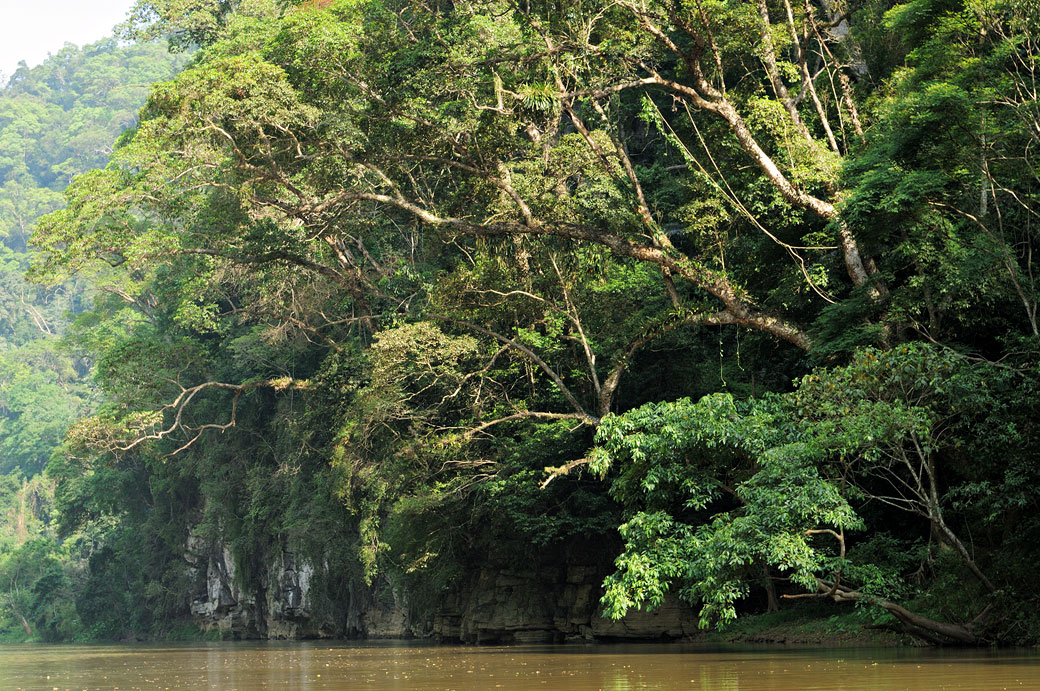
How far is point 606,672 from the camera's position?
11.4 m

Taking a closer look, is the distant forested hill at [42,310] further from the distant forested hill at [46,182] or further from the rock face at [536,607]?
the rock face at [536,607]

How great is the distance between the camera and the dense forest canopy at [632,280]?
13.0m

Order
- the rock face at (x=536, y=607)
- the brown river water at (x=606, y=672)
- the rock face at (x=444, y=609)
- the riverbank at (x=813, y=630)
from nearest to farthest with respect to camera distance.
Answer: the brown river water at (x=606, y=672)
the riverbank at (x=813, y=630)
the rock face at (x=444, y=609)
the rock face at (x=536, y=607)

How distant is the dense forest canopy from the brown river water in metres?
1.03

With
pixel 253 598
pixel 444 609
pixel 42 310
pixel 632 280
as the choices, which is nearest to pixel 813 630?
pixel 632 280

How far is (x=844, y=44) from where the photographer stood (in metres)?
19.9

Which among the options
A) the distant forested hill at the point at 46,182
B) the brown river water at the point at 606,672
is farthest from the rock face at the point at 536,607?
the distant forested hill at the point at 46,182

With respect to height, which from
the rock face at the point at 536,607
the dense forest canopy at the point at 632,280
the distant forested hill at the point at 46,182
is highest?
the distant forested hill at the point at 46,182

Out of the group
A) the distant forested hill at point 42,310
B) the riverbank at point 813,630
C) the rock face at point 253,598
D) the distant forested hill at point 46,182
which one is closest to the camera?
the riverbank at point 813,630

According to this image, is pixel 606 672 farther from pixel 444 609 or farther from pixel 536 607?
pixel 444 609

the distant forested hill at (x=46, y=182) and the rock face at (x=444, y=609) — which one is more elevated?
the distant forested hill at (x=46, y=182)

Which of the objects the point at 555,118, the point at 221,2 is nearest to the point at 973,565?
the point at 555,118

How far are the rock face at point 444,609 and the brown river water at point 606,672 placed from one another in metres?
5.77

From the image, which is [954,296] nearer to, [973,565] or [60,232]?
[973,565]
